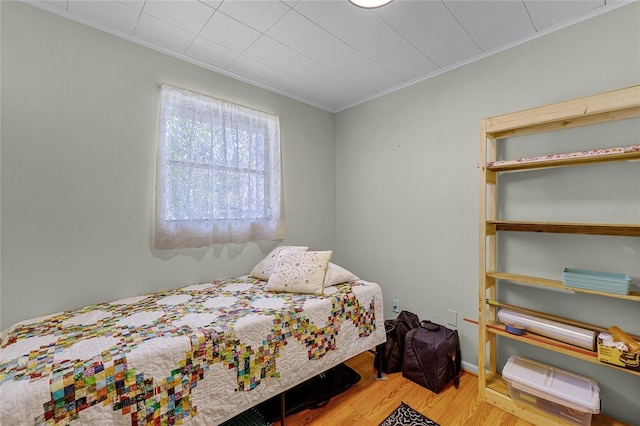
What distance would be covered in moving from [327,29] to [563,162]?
1.72 meters

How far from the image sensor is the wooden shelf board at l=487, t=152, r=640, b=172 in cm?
155

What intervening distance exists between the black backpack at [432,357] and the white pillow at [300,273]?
0.87m

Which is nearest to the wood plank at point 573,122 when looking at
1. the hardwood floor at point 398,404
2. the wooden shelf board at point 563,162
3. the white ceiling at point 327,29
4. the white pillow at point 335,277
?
the wooden shelf board at point 563,162

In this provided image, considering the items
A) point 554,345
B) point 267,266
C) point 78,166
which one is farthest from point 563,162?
point 78,166

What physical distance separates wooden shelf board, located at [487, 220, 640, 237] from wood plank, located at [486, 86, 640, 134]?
623mm

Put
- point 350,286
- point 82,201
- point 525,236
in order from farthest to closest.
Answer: point 350,286, point 525,236, point 82,201

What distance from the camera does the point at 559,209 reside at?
186 cm

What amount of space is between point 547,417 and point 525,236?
3.66ft

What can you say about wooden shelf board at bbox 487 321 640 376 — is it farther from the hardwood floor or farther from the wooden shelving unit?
the hardwood floor

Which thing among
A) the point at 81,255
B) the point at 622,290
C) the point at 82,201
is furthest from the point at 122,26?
the point at 622,290

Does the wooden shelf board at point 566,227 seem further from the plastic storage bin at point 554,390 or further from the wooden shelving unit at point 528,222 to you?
the plastic storage bin at point 554,390

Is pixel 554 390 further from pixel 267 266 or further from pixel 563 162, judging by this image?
pixel 267 266

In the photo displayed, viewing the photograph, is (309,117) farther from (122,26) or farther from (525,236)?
(525,236)

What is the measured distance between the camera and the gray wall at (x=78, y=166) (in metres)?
1.59
